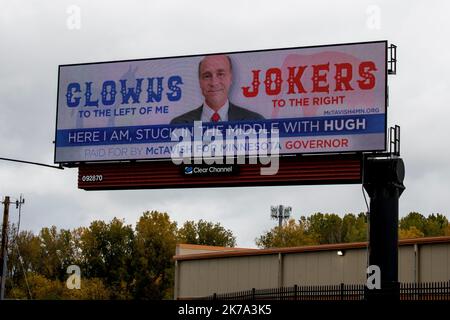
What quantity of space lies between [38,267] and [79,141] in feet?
235

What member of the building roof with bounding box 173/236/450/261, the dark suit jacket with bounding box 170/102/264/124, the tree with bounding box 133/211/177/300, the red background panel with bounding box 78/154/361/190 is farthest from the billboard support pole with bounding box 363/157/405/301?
the tree with bounding box 133/211/177/300

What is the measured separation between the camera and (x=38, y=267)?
103 metres

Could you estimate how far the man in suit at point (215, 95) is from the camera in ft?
106

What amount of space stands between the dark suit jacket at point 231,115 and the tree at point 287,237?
6350 cm

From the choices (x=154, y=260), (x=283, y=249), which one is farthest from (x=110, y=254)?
(x=283, y=249)

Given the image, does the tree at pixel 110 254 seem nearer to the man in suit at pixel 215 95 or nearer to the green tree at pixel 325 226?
the green tree at pixel 325 226

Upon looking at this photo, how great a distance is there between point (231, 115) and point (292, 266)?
12830 mm

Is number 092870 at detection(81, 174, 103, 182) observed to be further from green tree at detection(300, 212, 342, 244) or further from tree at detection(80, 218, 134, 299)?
green tree at detection(300, 212, 342, 244)

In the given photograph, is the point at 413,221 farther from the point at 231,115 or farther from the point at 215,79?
the point at 231,115

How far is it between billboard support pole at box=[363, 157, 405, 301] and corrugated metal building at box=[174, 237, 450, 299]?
897 cm

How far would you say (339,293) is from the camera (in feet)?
125

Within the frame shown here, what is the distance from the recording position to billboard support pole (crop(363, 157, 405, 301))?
91.1 feet

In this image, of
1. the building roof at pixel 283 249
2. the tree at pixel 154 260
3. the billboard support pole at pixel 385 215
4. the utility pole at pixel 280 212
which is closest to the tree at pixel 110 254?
the tree at pixel 154 260
